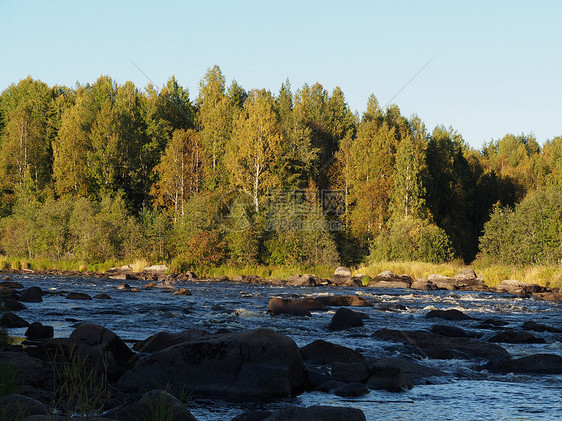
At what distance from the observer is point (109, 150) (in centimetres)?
6594

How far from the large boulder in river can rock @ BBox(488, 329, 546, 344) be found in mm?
8120

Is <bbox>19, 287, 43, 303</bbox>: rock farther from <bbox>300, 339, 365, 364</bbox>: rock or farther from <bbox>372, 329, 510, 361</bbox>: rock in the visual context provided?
<bbox>300, 339, 365, 364</bbox>: rock

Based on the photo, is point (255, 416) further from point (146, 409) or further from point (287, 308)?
point (287, 308)

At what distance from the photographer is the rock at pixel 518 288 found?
35.1 metres

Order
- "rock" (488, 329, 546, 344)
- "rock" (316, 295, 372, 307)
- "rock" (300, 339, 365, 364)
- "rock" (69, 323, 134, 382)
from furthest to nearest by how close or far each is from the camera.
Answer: "rock" (316, 295, 372, 307)
"rock" (488, 329, 546, 344)
"rock" (300, 339, 365, 364)
"rock" (69, 323, 134, 382)

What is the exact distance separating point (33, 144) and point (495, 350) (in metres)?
67.7

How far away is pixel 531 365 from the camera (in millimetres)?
12609

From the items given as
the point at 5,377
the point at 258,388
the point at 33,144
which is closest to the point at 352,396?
the point at 258,388

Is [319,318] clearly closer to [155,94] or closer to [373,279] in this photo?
[373,279]

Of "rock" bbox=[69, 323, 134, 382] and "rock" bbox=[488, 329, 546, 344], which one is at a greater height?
"rock" bbox=[69, 323, 134, 382]

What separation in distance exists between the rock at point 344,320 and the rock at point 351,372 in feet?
21.3

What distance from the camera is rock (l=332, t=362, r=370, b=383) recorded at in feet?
36.2

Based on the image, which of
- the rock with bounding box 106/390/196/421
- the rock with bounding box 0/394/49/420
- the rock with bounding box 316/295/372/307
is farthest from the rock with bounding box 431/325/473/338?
the rock with bounding box 0/394/49/420

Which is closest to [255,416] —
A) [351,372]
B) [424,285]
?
[351,372]
